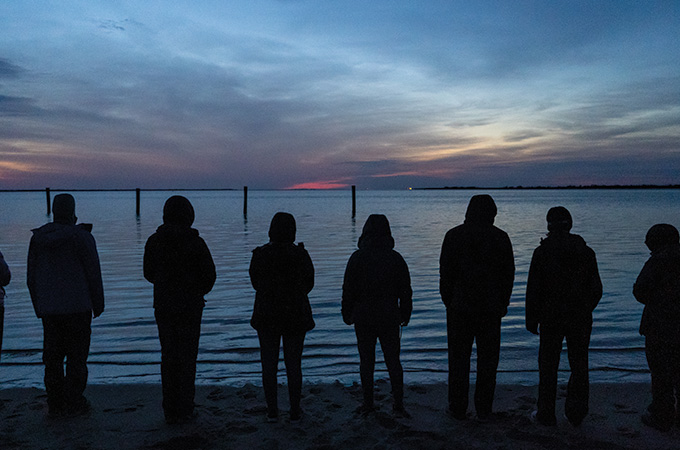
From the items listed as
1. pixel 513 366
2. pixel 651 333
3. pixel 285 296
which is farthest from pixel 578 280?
pixel 513 366

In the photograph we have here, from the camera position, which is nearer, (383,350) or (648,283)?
(648,283)

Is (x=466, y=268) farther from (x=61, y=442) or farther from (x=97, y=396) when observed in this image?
(x=97, y=396)

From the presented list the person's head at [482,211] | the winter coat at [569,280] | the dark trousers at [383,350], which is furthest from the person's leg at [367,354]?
the winter coat at [569,280]

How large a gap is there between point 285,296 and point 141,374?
12.0 ft

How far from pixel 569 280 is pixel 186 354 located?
3562mm

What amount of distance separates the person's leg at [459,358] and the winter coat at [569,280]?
0.75 meters

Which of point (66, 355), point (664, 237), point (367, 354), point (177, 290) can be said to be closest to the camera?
point (664, 237)

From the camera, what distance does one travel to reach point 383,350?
16.1 feet

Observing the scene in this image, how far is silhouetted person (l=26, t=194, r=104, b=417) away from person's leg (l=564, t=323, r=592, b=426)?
14.7 feet

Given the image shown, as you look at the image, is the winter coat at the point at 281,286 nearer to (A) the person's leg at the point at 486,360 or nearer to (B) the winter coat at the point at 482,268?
(B) the winter coat at the point at 482,268

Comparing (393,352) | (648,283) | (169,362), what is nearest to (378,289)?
(393,352)

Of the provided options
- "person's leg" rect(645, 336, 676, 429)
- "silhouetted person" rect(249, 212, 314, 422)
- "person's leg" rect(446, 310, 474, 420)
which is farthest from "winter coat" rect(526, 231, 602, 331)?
"silhouetted person" rect(249, 212, 314, 422)

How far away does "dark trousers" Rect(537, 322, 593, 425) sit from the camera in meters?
4.60

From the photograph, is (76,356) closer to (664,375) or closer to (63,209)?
(63,209)
